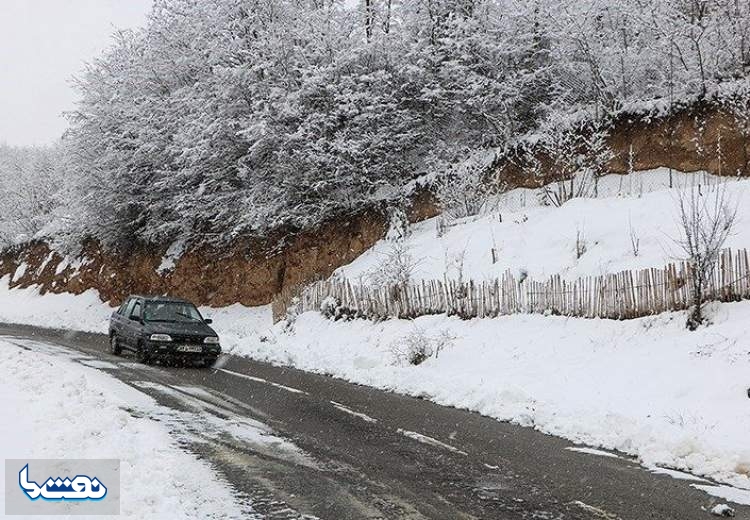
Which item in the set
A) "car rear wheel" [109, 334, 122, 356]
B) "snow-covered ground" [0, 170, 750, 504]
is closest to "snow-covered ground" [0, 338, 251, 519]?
"snow-covered ground" [0, 170, 750, 504]

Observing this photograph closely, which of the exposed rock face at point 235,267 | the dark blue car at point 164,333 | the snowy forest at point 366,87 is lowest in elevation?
the dark blue car at point 164,333

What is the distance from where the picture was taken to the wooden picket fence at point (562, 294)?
11.0 metres

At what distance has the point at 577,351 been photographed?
1185 cm

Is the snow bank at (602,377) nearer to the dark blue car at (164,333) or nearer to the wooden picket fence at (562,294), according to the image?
the wooden picket fence at (562,294)

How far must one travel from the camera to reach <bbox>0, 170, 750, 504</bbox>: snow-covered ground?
26.4ft

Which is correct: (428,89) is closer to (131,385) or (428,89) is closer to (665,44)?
(665,44)

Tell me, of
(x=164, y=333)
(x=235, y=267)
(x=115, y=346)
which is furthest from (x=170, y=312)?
(x=235, y=267)

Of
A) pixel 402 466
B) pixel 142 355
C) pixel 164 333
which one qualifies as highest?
pixel 164 333

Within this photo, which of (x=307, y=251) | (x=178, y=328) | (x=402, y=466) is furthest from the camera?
(x=307, y=251)

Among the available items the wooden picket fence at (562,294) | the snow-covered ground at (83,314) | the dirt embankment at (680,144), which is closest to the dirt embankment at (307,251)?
the dirt embankment at (680,144)

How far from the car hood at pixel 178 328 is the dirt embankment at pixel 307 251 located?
932 centimetres

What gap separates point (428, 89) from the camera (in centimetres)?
2378

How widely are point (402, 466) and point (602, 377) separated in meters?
5.12

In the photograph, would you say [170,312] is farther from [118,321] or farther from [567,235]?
[567,235]
